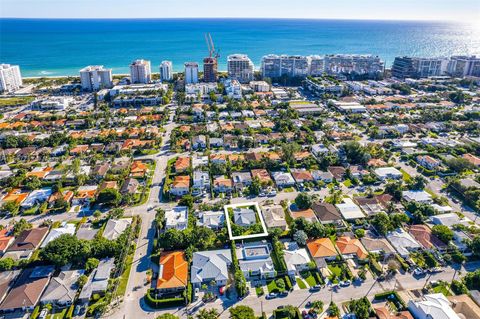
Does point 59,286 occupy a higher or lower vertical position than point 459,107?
lower

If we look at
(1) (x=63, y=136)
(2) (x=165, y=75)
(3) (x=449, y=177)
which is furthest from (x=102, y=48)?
(3) (x=449, y=177)

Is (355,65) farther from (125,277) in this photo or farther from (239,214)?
(125,277)

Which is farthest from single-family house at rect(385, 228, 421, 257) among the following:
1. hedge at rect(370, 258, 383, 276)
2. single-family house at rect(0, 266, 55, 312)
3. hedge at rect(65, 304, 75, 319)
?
single-family house at rect(0, 266, 55, 312)

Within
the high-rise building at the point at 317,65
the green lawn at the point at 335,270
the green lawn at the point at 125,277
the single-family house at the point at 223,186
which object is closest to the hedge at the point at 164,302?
the green lawn at the point at 125,277

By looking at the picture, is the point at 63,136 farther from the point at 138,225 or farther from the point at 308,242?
the point at 308,242

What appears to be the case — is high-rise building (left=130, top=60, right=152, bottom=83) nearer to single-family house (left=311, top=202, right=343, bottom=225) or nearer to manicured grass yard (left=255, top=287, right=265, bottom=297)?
single-family house (left=311, top=202, right=343, bottom=225)

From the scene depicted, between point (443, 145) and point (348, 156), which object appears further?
point (443, 145)
